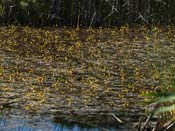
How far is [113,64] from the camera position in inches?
472

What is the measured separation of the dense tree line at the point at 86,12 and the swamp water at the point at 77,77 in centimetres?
153

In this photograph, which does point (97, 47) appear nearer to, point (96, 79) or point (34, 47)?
point (34, 47)

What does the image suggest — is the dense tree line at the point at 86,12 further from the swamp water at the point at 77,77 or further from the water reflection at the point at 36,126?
the water reflection at the point at 36,126

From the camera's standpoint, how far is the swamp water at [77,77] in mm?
7227

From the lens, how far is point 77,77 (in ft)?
33.3

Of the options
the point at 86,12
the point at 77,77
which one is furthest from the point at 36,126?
the point at 86,12

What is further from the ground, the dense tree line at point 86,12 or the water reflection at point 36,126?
the dense tree line at point 86,12

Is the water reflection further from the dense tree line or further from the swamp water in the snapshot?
the dense tree line

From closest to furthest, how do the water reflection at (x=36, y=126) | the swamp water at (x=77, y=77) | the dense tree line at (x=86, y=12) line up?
the water reflection at (x=36, y=126) → the swamp water at (x=77, y=77) → the dense tree line at (x=86, y=12)

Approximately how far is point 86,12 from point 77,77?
1017 centimetres

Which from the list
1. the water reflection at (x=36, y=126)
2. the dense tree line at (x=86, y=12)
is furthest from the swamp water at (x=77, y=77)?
the dense tree line at (x=86, y=12)

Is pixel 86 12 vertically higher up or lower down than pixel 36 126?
higher up

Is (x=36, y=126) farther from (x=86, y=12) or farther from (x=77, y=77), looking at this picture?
(x=86, y=12)

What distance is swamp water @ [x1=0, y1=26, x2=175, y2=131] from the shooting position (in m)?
7.23
